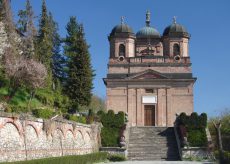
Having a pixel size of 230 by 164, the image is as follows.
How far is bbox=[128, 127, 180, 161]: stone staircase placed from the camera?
1168 inches

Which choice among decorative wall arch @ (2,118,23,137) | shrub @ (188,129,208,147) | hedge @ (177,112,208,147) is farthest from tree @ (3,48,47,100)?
shrub @ (188,129,208,147)

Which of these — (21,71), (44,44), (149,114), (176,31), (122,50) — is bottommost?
(149,114)

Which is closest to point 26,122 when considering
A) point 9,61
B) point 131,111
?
point 9,61

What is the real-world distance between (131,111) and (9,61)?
60.0 ft

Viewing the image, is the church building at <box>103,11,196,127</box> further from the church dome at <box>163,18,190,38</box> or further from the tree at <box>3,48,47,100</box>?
the tree at <box>3,48,47,100</box>

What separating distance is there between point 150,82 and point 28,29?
1552cm

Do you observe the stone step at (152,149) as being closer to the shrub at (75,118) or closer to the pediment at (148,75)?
the shrub at (75,118)

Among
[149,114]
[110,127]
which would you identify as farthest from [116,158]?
[149,114]

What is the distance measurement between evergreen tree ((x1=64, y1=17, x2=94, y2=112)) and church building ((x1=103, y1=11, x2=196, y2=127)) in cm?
511

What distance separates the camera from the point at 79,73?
3650 centimetres

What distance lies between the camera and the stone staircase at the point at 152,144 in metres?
29.7

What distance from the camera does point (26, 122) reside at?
18.4 m

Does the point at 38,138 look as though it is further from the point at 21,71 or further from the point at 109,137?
the point at 109,137

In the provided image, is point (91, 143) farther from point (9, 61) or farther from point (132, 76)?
point (132, 76)
